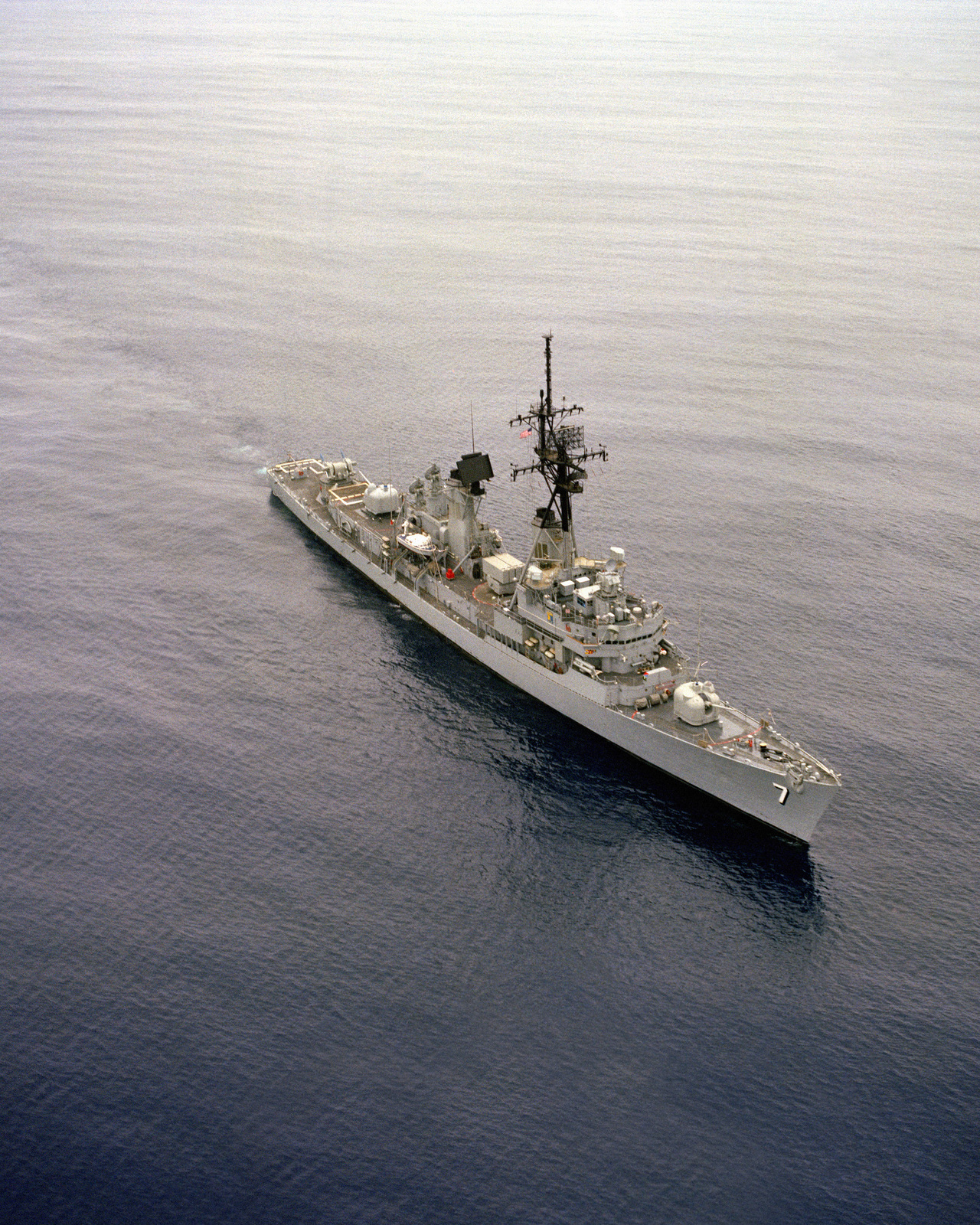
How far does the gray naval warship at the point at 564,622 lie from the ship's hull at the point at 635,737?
0.34 feet

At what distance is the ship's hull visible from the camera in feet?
289

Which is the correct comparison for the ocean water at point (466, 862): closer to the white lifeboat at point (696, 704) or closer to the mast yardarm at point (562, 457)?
the white lifeboat at point (696, 704)

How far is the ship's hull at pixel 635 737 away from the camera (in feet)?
289

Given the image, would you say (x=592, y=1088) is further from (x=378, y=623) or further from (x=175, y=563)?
(x=175, y=563)

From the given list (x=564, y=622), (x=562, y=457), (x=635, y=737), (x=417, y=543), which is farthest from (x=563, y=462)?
(x=635, y=737)

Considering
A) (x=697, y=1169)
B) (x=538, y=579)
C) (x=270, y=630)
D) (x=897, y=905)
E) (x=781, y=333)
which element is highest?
(x=781, y=333)

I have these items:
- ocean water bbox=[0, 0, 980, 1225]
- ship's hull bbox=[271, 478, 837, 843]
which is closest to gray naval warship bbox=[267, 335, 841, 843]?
ship's hull bbox=[271, 478, 837, 843]

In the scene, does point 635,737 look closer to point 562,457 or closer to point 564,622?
point 564,622

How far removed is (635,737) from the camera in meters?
97.0

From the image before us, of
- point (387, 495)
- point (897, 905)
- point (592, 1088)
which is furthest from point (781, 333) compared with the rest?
point (592, 1088)

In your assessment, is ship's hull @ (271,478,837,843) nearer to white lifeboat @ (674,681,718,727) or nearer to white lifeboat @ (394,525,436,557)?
white lifeboat @ (674,681,718,727)

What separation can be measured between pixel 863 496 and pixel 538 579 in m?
50.1

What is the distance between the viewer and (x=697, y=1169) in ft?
211

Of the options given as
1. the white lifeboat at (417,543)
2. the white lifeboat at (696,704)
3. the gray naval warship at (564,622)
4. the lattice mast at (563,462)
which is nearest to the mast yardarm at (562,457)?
the lattice mast at (563,462)
